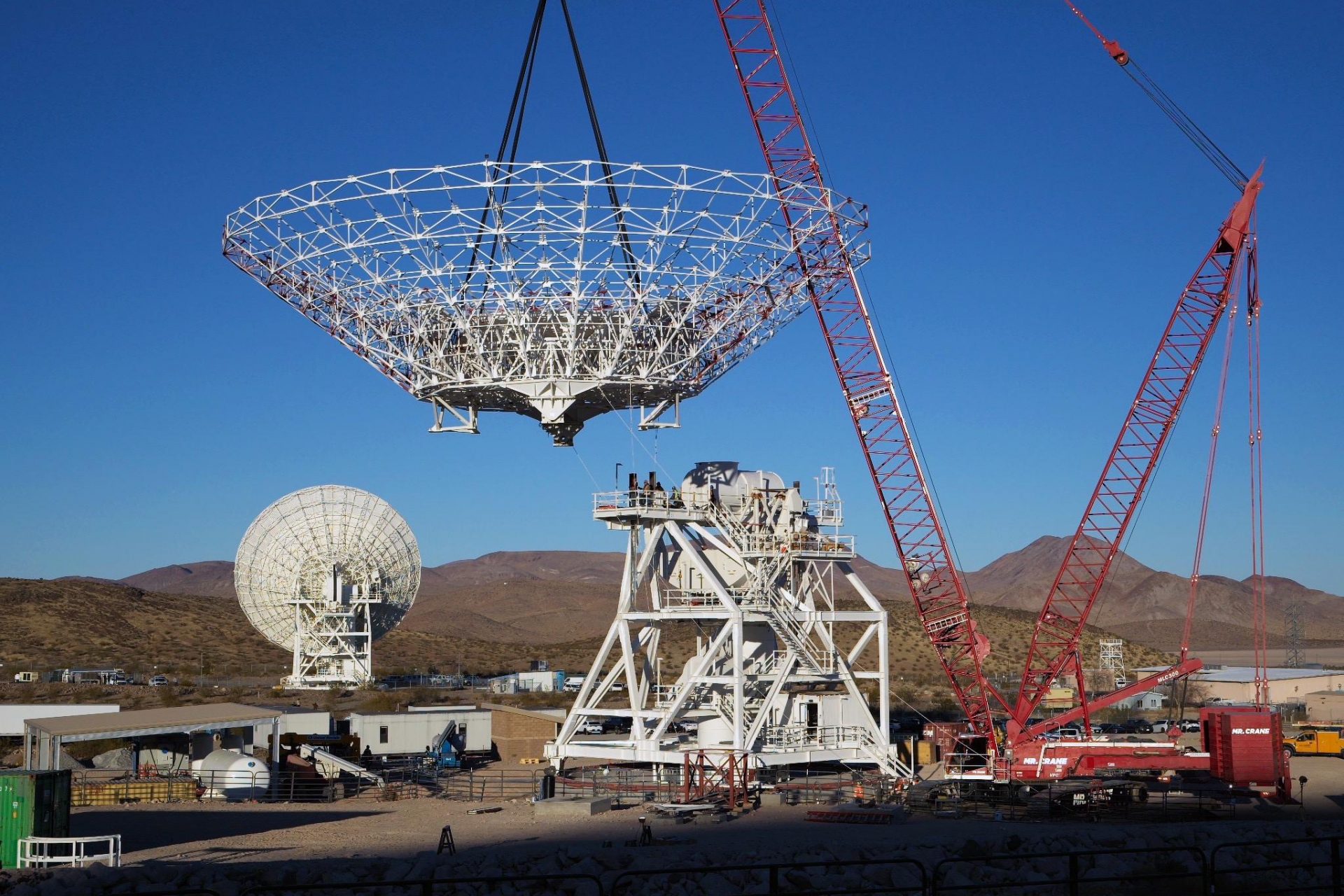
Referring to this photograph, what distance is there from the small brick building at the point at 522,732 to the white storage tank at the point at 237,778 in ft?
46.1

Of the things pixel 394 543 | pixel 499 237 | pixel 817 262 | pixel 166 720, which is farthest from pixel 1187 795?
pixel 394 543

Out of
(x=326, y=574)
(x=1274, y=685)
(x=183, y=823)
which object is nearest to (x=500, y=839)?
(x=183, y=823)

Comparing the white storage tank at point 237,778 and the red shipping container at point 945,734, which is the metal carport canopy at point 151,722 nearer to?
the white storage tank at point 237,778

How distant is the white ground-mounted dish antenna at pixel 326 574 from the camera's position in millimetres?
76625

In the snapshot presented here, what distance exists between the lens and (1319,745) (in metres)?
55.8

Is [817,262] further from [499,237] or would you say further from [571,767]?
[571,767]

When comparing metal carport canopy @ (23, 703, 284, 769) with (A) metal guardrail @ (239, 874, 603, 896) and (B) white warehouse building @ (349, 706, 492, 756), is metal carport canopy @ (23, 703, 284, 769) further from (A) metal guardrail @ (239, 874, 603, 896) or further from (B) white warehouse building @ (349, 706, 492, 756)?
(A) metal guardrail @ (239, 874, 603, 896)

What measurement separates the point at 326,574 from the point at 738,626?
38.9 metres

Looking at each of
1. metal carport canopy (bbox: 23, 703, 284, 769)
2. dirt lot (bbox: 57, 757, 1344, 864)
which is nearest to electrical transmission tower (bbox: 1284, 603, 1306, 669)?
dirt lot (bbox: 57, 757, 1344, 864)

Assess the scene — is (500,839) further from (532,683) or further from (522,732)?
(532,683)

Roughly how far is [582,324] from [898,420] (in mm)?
16128

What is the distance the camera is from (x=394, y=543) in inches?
3110

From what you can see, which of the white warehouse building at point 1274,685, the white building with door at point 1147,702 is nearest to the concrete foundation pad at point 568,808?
the white warehouse building at point 1274,685

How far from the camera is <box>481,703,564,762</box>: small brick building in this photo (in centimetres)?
5519
